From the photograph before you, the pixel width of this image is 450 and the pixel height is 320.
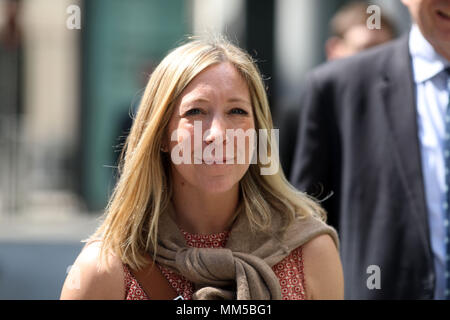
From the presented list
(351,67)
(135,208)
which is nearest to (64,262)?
(351,67)

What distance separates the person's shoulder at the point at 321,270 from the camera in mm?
2178

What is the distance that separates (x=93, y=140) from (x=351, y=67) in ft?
21.1

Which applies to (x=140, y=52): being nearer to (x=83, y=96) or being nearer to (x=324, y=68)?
(x=83, y=96)

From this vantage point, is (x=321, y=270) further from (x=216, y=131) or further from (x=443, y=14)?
(x=443, y=14)

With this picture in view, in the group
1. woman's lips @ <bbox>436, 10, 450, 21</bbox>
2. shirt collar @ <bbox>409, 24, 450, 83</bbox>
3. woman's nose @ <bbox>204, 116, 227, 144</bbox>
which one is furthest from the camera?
shirt collar @ <bbox>409, 24, 450, 83</bbox>

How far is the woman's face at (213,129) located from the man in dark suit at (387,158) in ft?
2.46

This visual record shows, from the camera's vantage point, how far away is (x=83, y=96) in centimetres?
935

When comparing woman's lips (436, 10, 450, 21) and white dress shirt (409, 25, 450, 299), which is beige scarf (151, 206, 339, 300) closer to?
white dress shirt (409, 25, 450, 299)

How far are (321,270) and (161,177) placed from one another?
515mm

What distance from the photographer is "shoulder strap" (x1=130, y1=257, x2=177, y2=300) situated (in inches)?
81.9

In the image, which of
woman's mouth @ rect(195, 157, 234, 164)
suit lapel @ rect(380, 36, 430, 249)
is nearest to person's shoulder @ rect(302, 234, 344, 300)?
woman's mouth @ rect(195, 157, 234, 164)

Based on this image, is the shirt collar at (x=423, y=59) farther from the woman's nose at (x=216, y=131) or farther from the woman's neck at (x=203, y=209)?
the woman's nose at (x=216, y=131)

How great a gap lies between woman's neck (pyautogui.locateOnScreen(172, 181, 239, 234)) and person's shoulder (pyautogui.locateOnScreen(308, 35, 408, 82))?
114 centimetres
